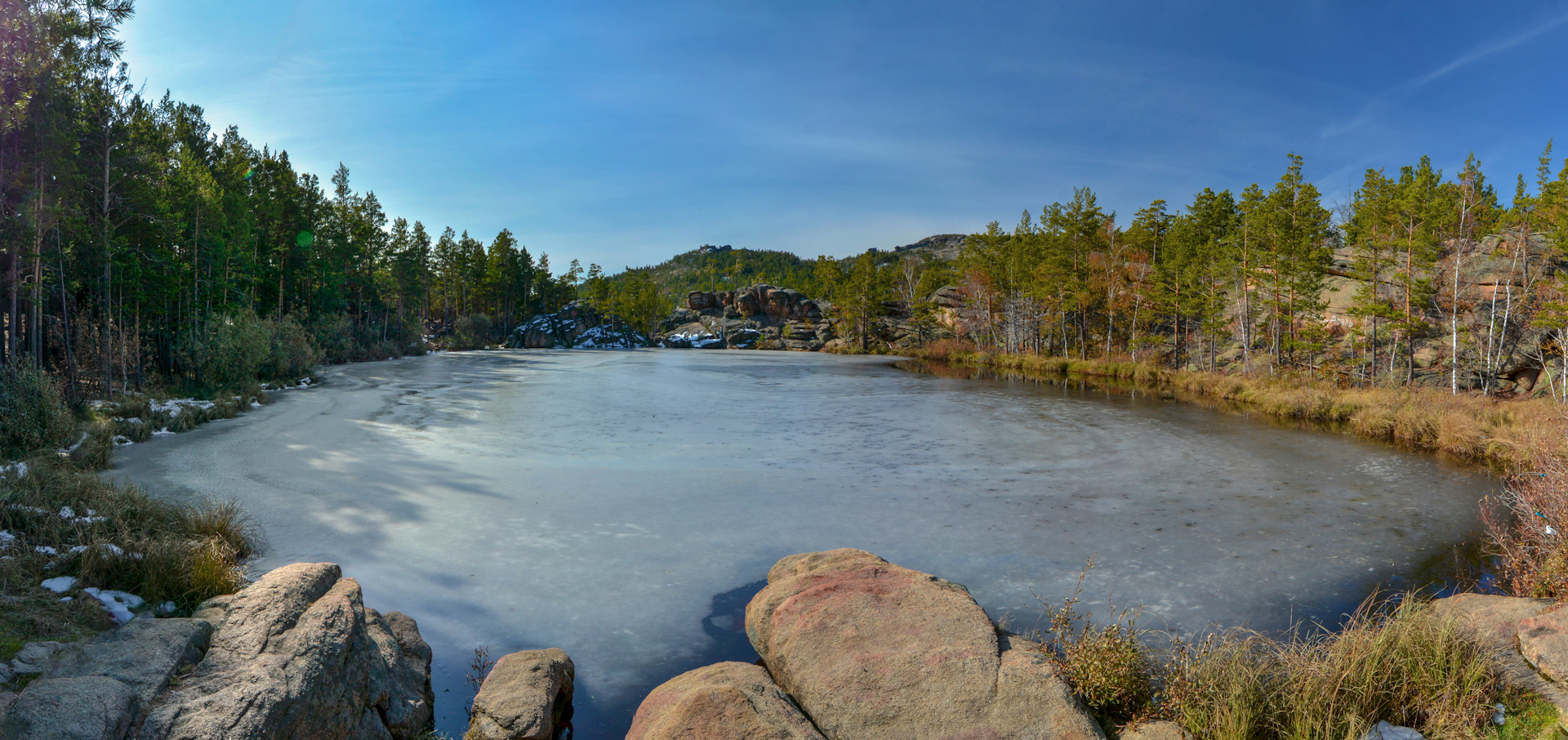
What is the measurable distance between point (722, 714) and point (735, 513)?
5493mm

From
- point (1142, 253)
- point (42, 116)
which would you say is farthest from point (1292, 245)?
point (42, 116)

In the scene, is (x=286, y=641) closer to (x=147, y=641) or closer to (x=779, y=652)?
(x=147, y=641)

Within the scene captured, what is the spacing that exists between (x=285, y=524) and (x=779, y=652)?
6669 mm

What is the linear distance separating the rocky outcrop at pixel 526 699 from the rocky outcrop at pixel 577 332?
257 feet

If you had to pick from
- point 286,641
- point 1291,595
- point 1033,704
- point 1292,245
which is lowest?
point 1291,595

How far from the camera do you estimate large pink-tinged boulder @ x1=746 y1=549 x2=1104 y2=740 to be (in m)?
3.70

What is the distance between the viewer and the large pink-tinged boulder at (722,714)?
136 inches

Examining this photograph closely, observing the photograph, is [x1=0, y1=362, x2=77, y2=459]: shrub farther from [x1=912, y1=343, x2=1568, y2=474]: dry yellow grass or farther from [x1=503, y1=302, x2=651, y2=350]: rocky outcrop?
[x1=503, y1=302, x2=651, y2=350]: rocky outcrop

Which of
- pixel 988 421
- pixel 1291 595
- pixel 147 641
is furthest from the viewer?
pixel 988 421

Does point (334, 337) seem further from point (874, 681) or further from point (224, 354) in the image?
point (874, 681)

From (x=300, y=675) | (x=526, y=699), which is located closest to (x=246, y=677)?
(x=300, y=675)

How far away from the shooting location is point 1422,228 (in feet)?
85.1

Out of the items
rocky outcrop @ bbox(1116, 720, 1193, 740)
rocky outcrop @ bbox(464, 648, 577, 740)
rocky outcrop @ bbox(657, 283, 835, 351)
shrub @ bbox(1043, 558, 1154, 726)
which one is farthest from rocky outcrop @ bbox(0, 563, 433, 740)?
rocky outcrop @ bbox(657, 283, 835, 351)

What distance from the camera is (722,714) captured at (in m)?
3.57
